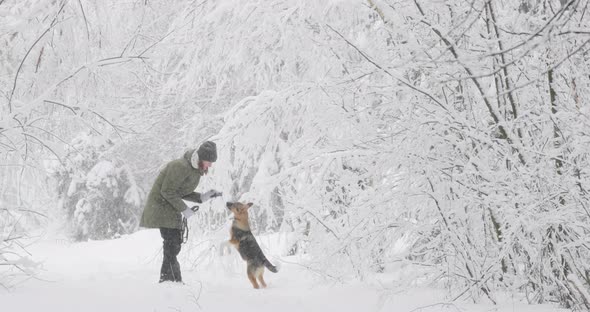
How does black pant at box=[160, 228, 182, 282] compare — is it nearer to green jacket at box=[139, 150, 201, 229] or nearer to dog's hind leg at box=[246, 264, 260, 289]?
green jacket at box=[139, 150, 201, 229]

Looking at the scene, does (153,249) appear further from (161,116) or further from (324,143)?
(324,143)

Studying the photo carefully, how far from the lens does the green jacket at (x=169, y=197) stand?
16.9 feet

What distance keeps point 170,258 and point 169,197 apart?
0.58 m

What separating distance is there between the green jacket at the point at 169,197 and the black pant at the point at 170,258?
0.09 m

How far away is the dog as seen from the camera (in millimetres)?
5574

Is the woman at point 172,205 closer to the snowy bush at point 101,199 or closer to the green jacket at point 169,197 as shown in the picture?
the green jacket at point 169,197

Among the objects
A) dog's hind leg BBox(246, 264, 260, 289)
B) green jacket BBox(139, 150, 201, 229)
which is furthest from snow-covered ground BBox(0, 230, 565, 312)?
green jacket BBox(139, 150, 201, 229)

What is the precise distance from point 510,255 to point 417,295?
83cm

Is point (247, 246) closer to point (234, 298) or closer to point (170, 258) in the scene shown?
point (170, 258)

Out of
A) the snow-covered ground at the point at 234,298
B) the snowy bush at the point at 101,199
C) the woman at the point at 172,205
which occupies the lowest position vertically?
the snow-covered ground at the point at 234,298

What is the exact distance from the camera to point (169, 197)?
5148 millimetres

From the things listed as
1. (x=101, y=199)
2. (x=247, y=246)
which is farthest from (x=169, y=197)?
(x=101, y=199)

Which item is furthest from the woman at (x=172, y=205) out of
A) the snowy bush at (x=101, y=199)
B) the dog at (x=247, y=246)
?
the snowy bush at (x=101, y=199)

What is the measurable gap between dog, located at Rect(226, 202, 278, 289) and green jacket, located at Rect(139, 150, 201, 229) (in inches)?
28.3
